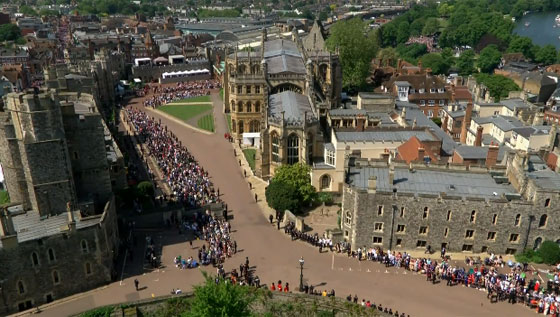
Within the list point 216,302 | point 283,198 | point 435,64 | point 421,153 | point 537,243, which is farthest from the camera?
point 435,64

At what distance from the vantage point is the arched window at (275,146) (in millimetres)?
62125

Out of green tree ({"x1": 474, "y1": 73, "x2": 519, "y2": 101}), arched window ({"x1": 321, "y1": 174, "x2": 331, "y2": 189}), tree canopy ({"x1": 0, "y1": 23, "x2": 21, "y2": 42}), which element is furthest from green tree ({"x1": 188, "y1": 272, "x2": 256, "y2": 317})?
tree canopy ({"x1": 0, "y1": 23, "x2": 21, "y2": 42})

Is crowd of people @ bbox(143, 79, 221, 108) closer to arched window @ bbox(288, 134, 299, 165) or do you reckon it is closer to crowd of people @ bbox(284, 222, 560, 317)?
arched window @ bbox(288, 134, 299, 165)

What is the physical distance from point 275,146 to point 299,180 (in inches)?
393

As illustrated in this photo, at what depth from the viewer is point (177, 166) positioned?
2559 inches

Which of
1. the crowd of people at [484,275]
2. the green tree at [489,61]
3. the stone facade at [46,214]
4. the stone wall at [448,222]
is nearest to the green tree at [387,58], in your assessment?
the green tree at [489,61]

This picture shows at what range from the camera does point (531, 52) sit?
155 metres

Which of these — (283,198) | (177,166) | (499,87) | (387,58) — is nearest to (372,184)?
(283,198)

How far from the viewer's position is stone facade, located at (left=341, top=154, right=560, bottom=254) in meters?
43.0

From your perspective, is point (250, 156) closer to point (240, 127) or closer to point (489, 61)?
point (240, 127)

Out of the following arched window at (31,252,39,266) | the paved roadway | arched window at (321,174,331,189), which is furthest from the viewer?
arched window at (321,174,331,189)

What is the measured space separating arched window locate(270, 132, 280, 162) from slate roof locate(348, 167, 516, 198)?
15155 mm

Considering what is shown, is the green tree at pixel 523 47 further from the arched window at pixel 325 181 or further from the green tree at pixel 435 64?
the arched window at pixel 325 181

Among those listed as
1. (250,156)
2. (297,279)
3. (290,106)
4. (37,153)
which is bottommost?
(297,279)
